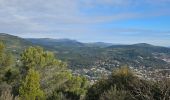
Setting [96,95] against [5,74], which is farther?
[5,74]

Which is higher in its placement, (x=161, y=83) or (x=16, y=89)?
(x=161, y=83)

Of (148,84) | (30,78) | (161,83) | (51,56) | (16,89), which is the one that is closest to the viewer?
(161,83)

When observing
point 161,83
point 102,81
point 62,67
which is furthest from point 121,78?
point 161,83

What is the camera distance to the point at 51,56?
4516cm

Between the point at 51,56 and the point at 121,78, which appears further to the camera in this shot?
the point at 51,56

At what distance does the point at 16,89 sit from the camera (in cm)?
4231

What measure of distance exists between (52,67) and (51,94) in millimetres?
4416

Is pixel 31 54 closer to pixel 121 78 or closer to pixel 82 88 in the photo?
pixel 82 88

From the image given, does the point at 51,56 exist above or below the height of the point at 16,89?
above

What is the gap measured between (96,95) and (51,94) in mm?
6000

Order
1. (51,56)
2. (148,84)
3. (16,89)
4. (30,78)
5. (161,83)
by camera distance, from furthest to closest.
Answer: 1. (51,56)
2. (16,89)
3. (30,78)
4. (148,84)
5. (161,83)

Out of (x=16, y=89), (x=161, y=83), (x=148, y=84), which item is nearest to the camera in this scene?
(x=161, y=83)

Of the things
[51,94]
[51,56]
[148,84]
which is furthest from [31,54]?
[148,84]

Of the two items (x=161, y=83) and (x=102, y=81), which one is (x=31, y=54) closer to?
(x=102, y=81)
